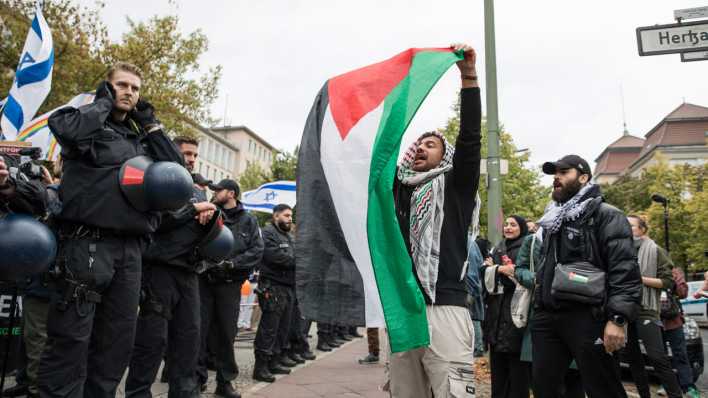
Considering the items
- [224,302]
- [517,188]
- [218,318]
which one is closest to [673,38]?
[224,302]

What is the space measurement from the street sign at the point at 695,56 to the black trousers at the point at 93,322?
6.53m

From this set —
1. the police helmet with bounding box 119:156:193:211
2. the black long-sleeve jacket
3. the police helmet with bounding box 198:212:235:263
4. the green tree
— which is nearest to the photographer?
the police helmet with bounding box 119:156:193:211

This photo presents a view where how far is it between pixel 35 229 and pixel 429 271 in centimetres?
233

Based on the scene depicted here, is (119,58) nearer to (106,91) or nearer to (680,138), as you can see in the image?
(106,91)

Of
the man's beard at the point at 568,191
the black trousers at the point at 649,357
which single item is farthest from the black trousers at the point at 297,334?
the man's beard at the point at 568,191

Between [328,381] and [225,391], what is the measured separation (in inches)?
65.1

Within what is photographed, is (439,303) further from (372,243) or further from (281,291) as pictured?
(281,291)

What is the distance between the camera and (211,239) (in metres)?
4.57

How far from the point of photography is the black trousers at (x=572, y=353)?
3658 millimetres

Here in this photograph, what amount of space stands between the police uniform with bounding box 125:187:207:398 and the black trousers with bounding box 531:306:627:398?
273 centimetres

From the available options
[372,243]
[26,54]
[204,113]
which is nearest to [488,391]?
[372,243]

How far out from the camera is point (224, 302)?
230 inches

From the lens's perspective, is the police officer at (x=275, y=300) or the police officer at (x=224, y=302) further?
the police officer at (x=275, y=300)

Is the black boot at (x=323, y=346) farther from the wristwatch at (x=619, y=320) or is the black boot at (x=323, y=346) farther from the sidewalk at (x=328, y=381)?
the wristwatch at (x=619, y=320)
